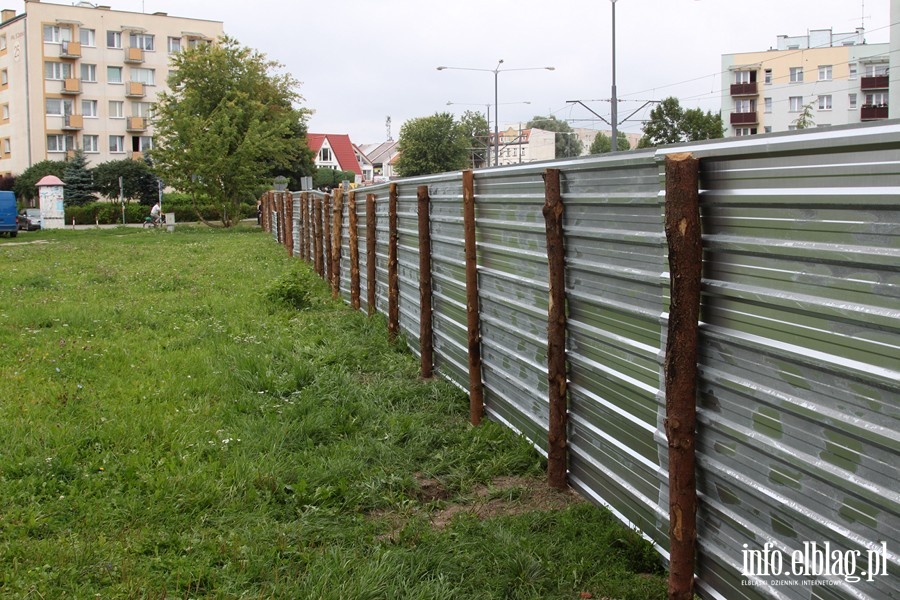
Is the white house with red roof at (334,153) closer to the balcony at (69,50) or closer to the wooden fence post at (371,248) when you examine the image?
the balcony at (69,50)

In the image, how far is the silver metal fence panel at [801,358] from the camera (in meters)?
2.46

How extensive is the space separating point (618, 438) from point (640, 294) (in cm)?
75

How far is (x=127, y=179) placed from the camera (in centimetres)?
6631

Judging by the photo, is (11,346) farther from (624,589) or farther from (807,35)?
(807,35)

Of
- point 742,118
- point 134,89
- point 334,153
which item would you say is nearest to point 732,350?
point 134,89

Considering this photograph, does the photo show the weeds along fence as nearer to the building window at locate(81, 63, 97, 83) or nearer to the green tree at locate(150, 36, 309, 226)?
the green tree at locate(150, 36, 309, 226)

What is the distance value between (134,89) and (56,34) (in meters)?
6.73

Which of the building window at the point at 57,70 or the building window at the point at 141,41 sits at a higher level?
the building window at the point at 141,41

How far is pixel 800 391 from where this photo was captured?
279 cm

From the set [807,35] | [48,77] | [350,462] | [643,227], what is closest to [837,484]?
[643,227]

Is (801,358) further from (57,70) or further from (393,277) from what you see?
(57,70)

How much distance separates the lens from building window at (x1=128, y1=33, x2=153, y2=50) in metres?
73.4

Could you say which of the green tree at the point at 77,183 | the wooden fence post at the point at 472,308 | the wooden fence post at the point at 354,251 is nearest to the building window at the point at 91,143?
the green tree at the point at 77,183

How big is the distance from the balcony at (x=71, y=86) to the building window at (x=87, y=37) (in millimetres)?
3324
